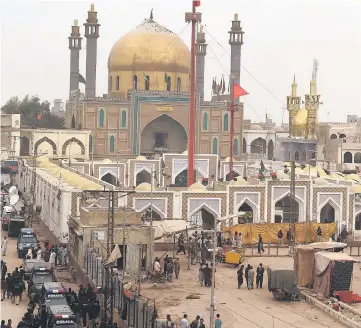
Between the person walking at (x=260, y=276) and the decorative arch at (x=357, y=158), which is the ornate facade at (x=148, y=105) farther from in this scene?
the person walking at (x=260, y=276)

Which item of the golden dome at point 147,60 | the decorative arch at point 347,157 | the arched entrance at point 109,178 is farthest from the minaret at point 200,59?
the arched entrance at point 109,178

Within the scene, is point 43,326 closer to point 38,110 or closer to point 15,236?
point 15,236

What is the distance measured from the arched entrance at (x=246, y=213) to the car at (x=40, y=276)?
11219mm

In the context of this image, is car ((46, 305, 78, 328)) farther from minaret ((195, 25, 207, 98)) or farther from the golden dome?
minaret ((195, 25, 207, 98))

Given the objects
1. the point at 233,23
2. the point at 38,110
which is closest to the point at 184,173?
the point at 233,23

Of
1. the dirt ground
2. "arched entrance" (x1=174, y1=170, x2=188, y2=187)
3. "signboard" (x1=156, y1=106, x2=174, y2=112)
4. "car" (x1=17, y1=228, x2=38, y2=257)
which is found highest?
"signboard" (x1=156, y1=106, x2=174, y2=112)

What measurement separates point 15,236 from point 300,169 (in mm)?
16986

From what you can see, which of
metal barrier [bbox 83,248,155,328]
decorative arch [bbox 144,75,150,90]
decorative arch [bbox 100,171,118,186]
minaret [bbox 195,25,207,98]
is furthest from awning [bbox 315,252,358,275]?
minaret [bbox 195,25,207,98]

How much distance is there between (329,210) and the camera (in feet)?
111

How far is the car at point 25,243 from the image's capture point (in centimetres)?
2591

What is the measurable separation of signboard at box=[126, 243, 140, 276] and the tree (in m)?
56.5

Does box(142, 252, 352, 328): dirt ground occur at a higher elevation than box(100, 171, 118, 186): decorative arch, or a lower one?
lower

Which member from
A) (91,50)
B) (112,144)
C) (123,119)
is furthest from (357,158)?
(91,50)

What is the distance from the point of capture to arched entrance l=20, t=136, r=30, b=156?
5616cm
